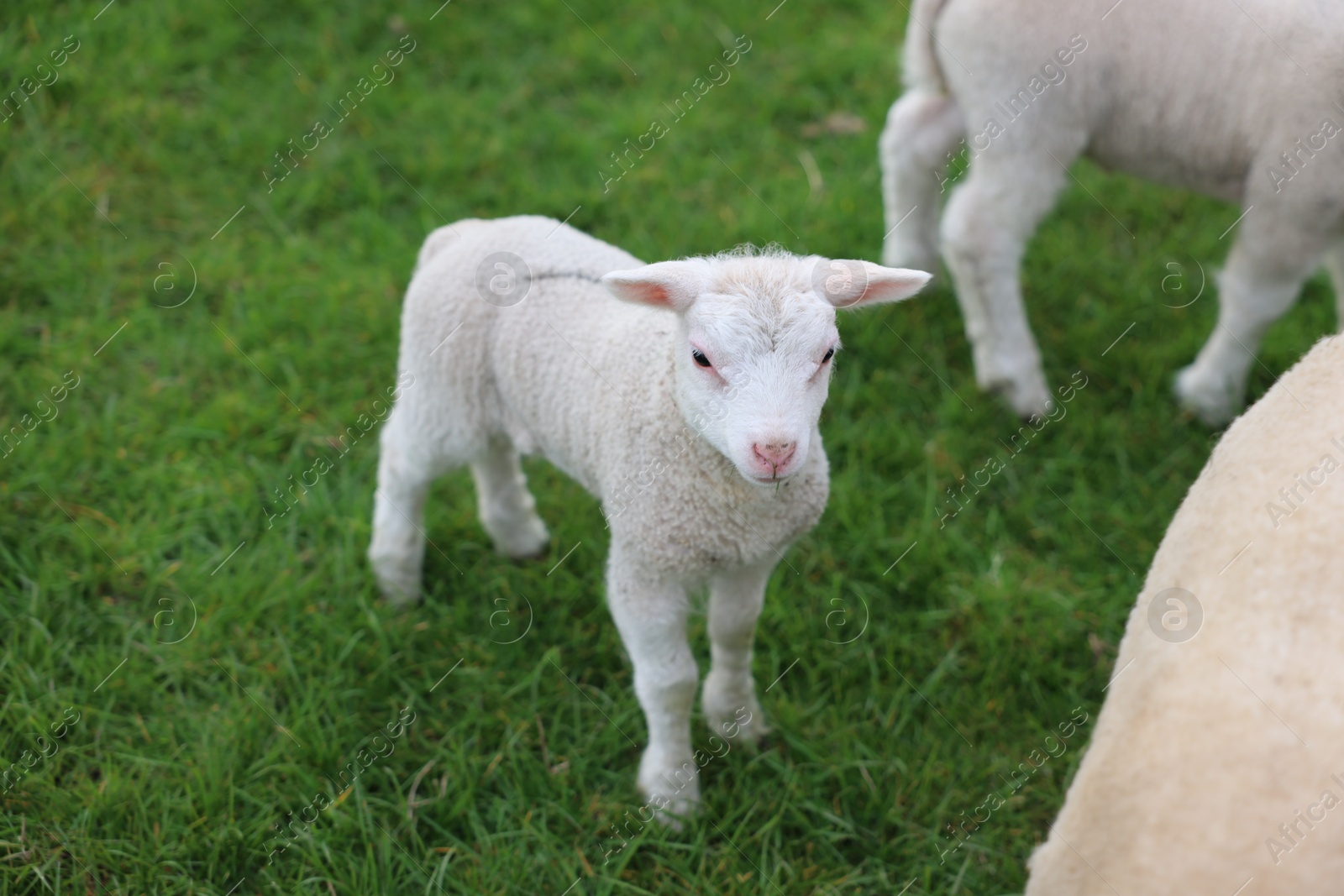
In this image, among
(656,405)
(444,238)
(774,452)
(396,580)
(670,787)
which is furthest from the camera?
(396,580)

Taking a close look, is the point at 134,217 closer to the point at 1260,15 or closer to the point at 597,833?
the point at 597,833

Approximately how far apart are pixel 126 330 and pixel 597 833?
303 centimetres

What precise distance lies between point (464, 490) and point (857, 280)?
216cm

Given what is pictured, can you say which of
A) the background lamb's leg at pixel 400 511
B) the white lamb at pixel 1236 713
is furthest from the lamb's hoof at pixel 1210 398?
the background lamb's leg at pixel 400 511

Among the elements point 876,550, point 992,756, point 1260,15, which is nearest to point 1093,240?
point 1260,15

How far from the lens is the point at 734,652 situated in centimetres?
314

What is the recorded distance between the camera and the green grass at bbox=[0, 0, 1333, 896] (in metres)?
3.10

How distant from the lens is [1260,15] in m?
3.41

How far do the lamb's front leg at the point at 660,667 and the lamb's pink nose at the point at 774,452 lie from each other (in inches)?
24.1

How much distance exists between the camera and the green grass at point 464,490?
10.2 feet
